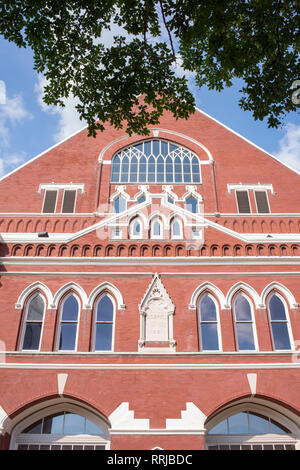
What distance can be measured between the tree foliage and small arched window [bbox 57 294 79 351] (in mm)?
6276

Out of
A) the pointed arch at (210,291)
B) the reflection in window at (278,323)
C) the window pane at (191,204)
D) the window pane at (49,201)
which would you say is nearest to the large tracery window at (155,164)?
the window pane at (191,204)

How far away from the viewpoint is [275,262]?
15391mm

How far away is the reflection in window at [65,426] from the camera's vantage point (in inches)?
527

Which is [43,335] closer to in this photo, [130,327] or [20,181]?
[130,327]

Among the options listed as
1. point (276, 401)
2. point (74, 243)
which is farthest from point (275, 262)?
point (74, 243)

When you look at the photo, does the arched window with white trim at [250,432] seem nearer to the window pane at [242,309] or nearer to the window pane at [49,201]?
the window pane at [242,309]

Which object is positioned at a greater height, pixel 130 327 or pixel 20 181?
pixel 20 181

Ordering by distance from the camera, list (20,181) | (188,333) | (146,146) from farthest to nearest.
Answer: (146,146)
(20,181)
(188,333)

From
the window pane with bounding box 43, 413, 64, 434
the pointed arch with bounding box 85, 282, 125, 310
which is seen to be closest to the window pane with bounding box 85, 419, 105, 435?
the window pane with bounding box 43, 413, 64, 434

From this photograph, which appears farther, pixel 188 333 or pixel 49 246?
pixel 49 246

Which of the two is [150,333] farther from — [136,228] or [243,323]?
[136,228]

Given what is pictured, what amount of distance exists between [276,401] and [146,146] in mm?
13722

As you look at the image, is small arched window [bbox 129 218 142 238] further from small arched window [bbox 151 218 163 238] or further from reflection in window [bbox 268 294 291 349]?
reflection in window [bbox 268 294 291 349]
